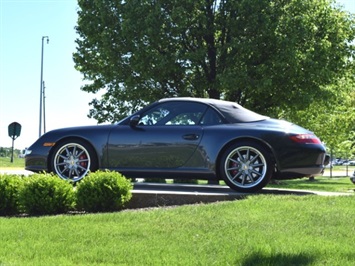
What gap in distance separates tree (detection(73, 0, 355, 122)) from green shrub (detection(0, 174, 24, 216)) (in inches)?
481

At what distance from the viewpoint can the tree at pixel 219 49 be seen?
64.1 feet

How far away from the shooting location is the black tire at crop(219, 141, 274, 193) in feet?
24.4

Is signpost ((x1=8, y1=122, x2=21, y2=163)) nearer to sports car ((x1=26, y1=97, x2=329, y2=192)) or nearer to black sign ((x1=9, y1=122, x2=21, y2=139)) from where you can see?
black sign ((x1=9, y1=122, x2=21, y2=139))

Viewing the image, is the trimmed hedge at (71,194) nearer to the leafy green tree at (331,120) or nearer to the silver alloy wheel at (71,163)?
the silver alloy wheel at (71,163)

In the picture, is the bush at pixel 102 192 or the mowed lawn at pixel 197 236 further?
the bush at pixel 102 192

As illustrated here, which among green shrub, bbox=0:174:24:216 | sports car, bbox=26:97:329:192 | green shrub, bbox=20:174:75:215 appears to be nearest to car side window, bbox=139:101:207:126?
sports car, bbox=26:97:329:192

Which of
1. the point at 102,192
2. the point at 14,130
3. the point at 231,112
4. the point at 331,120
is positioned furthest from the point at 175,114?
the point at 331,120

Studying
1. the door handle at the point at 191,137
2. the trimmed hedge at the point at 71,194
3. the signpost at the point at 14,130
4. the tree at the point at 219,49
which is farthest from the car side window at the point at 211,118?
the signpost at the point at 14,130

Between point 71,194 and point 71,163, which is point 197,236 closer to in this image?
point 71,194

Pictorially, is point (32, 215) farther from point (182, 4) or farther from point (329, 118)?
point (329, 118)

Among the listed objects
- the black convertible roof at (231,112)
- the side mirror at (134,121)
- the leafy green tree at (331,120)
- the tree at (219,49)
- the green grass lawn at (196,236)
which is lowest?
the green grass lawn at (196,236)

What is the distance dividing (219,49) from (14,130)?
32.4 feet

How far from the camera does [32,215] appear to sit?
7066mm

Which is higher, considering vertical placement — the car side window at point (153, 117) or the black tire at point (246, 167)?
the car side window at point (153, 117)
